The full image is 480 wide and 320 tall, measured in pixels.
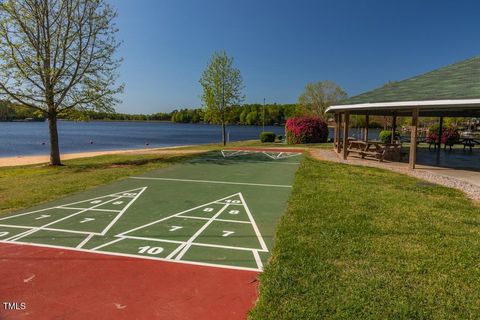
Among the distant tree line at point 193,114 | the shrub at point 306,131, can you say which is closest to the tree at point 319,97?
the distant tree line at point 193,114

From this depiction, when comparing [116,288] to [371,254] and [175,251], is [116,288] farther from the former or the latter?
[371,254]

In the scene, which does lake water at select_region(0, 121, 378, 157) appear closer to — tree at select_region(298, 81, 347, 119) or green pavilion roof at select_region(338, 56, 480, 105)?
tree at select_region(298, 81, 347, 119)

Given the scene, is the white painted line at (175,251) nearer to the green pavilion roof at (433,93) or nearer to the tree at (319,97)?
the green pavilion roof at (433,93)

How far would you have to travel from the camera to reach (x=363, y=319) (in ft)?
9.95

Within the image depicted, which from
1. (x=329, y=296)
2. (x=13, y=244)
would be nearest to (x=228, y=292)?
(x=329, y=296)

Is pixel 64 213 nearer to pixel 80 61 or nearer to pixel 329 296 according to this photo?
pixel 329 296

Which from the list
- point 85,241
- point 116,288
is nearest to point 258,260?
point 116,288

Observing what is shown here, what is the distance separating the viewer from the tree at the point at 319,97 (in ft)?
165

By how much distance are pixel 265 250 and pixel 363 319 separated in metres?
1.92

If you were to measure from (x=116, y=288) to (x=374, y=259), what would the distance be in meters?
3.28

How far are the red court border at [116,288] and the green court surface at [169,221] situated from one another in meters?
0.31

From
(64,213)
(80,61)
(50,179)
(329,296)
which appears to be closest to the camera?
(329,296)

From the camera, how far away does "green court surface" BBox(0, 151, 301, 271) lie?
15.7 ft

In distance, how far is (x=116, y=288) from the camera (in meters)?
3.72
